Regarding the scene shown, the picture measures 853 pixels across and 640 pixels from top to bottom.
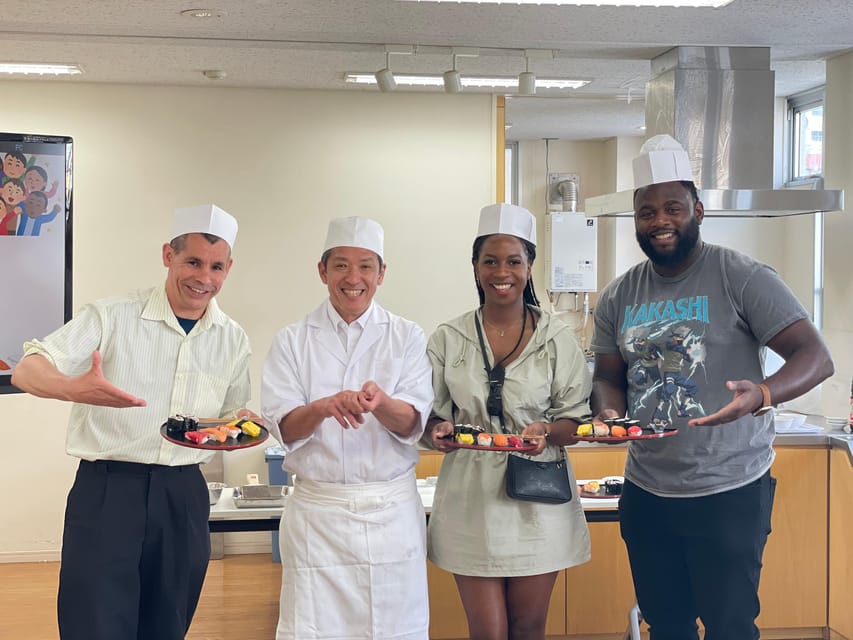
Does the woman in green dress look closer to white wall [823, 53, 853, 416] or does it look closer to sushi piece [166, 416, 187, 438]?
sushi piece [166, 416, 187, 438]

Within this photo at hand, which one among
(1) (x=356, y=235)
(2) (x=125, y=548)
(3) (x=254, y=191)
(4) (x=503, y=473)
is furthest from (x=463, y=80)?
(2) (x=125, y=548)

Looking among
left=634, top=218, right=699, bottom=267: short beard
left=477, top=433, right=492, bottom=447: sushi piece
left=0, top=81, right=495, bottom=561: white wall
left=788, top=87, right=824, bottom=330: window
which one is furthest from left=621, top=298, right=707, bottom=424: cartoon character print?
left=788, top=87, right=824, bottom=330: window

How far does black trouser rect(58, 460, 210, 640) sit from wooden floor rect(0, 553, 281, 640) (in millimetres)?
1990

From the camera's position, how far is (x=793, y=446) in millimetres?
4242

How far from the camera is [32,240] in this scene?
9.57ft

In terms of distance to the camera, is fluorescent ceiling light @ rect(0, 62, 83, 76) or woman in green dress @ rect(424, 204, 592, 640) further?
fluorescent ceiling light @ rect(0, 62, 83, 76)

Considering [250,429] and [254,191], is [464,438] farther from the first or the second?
[254,191]

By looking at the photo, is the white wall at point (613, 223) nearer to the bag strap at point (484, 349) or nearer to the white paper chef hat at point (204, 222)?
the bag strap at point (484, 349)

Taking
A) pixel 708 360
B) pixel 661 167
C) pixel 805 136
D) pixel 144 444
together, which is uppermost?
pixel 805 136

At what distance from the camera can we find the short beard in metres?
2.52

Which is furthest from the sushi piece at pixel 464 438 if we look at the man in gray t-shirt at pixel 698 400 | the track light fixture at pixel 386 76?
the track light fixture at pixel 386 76

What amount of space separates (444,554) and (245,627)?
2372mm

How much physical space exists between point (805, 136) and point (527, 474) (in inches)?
215

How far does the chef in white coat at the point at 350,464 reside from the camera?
248 cm
